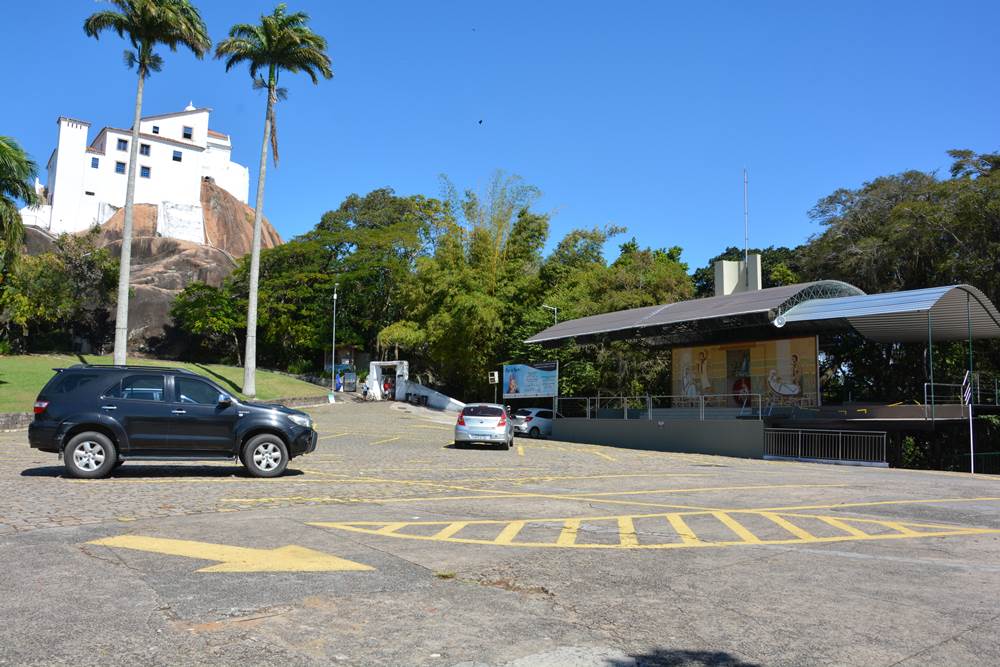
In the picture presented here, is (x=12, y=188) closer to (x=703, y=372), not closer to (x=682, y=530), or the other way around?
(x=703, y=372)

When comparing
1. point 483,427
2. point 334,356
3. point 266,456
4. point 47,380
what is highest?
point 334,356

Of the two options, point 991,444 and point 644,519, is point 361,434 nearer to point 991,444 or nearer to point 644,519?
point 644,519

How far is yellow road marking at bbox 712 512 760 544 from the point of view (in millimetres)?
8453

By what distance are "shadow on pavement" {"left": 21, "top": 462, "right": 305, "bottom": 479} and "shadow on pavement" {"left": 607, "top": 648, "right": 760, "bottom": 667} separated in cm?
1069

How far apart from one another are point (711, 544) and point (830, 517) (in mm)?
3267

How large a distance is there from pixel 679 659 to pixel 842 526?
6193 millimetres

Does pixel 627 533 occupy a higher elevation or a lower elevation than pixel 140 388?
lower

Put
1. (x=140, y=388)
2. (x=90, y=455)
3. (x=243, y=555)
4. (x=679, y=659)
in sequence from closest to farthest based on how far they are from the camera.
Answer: (x=679, y=659) < (x=243, y=555) < (x=90, y=455) < (x=140, y=388)

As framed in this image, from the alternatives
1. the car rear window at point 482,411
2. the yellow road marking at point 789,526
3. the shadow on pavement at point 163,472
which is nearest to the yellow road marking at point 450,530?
the yellow road marking at point 789,526

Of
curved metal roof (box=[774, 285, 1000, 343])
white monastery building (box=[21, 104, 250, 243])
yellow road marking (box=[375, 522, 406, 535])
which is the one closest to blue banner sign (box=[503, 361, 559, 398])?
curved metal roof (box=[774, 285, 1000, 343])

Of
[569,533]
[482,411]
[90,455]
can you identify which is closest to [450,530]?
[569,533]

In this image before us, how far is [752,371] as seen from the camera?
32906 millimetres

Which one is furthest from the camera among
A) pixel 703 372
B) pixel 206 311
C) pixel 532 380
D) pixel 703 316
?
pixel 206 311

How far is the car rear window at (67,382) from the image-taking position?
12555 mm
